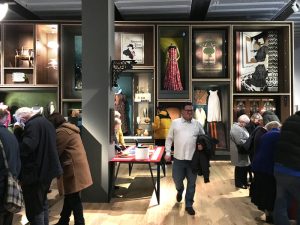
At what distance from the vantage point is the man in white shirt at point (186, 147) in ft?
16.3

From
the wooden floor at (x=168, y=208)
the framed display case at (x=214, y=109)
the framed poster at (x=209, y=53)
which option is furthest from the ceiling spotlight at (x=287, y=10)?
the wooden floor at (x=168, y=208)

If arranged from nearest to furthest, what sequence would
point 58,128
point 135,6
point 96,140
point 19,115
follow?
point 19,115, point 58,128, point 96,140, point 135,6

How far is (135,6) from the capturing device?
8.94 m

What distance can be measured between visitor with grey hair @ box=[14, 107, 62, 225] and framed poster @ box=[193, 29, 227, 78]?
6.38 m

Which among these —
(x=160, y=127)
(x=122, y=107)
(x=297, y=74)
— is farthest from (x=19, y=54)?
(x=297, y=74)

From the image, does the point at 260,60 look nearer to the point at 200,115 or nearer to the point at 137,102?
the point at 200,115

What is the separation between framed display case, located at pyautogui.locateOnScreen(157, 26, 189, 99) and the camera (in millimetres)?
9242

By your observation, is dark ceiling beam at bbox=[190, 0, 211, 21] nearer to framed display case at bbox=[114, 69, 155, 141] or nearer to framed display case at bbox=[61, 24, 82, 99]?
framed display case at bbox=[114, 69, 155, 141]

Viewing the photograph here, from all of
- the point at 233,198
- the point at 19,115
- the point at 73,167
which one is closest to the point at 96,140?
the point at 73,167

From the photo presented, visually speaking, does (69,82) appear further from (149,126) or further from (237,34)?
(237,34)

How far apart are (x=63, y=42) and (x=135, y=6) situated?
2.05 meters

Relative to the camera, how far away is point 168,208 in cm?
512

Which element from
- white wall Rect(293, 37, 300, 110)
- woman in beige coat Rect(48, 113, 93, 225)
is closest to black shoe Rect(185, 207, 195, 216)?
woman in beige coat Rect(48, 113, 93, 225)

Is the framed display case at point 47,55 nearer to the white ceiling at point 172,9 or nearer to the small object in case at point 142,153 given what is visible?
the white ceiling at point 172,9
